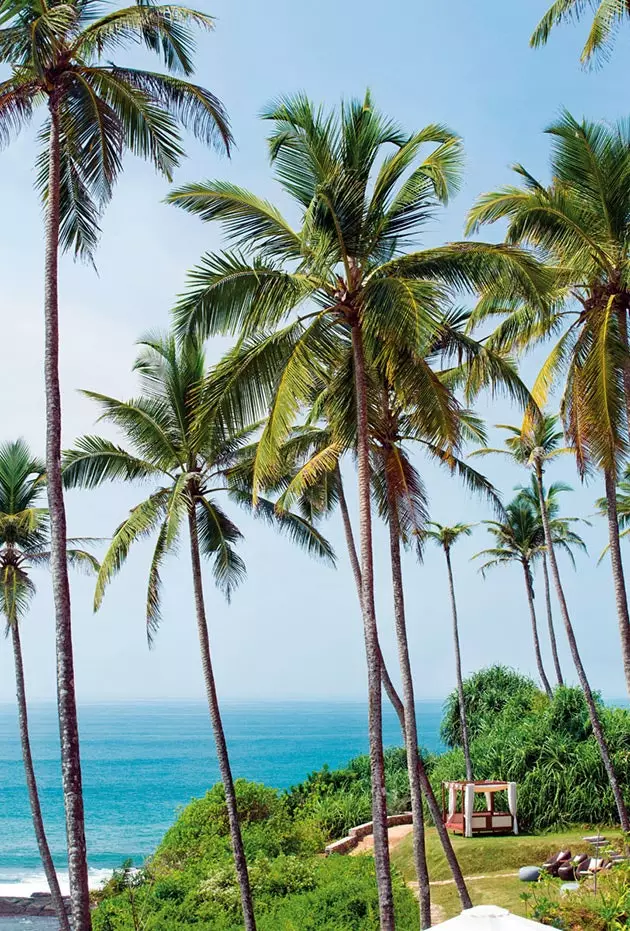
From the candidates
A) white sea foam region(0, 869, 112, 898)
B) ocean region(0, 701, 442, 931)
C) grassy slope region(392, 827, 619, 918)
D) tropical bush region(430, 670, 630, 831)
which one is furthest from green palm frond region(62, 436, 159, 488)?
white sea foam region(0, 869, 112, 898)

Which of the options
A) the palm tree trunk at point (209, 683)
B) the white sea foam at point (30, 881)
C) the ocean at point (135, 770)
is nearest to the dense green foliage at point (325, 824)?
the palm tree trunk at point (209, 683)

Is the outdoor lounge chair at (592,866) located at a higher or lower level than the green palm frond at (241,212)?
lower

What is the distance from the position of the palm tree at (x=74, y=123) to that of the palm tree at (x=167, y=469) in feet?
14.4

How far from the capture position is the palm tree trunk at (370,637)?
10.3 metres

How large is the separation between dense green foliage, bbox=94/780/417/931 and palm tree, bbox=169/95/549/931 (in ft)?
14.4

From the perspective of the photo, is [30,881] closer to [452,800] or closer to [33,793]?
[33,793]

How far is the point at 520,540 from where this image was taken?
34344 millimetres

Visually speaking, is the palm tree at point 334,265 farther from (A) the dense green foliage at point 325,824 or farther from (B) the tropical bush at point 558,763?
(B) the tropical bush at point 558,763

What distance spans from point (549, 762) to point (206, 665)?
33.0ft

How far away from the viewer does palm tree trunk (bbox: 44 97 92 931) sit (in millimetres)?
8414

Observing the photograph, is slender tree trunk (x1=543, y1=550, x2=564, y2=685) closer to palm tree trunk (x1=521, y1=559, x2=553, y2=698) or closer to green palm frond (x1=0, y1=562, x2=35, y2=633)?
palm tree trunk (x1=521, y1=559, x2=553, y2=698)

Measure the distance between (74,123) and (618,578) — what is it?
31.4ft

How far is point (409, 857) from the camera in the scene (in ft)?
62.8

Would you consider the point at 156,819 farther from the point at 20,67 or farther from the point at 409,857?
the point at 20,67
